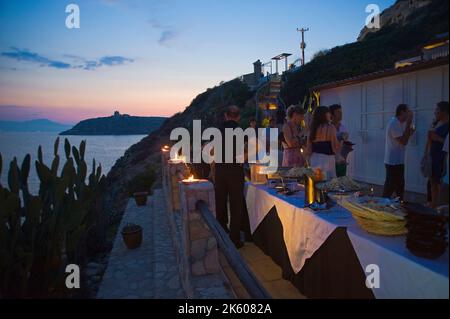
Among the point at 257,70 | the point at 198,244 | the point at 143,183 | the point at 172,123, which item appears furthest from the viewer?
the point at 172,123

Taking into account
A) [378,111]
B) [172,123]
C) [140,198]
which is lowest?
[140,198]

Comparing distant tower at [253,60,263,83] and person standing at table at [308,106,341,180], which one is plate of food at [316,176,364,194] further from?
distant tower at [253,60,263,83]

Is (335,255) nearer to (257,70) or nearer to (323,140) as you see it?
(323,140)

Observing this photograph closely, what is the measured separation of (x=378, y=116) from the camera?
771 cm

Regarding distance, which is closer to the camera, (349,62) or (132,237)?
(132,237)

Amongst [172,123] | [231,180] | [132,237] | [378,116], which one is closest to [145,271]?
[132,237]

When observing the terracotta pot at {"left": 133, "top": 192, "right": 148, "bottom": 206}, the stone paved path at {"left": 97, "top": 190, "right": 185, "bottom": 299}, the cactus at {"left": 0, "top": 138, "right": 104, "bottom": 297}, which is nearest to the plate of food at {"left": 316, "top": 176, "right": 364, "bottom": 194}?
the stone paved path at {"left": 97, "top": 190, "right": 185, "bottom": 299}

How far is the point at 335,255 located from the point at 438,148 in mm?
1008

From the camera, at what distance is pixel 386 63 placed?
631 inches

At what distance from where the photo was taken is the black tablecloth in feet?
6.93

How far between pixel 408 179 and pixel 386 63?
11.7 meters
